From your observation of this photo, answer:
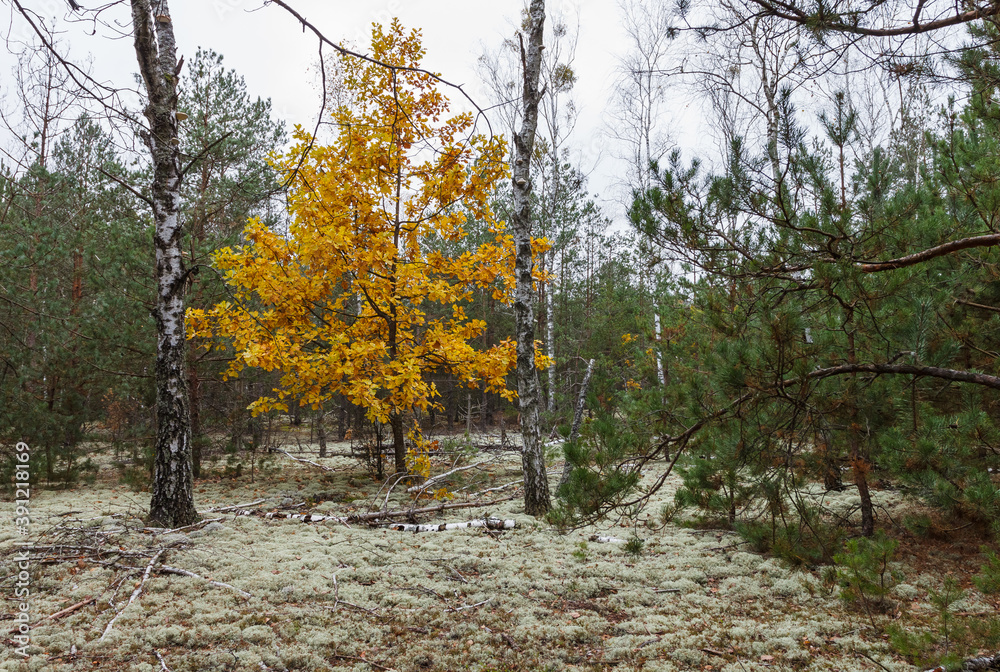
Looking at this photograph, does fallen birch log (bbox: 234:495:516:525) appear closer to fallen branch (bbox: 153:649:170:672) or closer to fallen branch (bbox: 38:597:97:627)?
fallen branch (bbox: 38:597:97:627)

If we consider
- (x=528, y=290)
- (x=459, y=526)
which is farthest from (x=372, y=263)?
(x=459, y=526)

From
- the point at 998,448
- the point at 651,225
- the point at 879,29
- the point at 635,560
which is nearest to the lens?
the point at 879,29

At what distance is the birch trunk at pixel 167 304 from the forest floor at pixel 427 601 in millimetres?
416

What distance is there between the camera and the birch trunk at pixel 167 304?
5117 mm

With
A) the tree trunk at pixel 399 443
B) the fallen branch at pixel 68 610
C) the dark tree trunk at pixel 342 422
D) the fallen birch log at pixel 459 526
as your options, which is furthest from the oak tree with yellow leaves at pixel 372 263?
the dark tree trunk at pixel 342 422

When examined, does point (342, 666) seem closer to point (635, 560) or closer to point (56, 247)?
point (635, 560)

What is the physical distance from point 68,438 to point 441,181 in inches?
266

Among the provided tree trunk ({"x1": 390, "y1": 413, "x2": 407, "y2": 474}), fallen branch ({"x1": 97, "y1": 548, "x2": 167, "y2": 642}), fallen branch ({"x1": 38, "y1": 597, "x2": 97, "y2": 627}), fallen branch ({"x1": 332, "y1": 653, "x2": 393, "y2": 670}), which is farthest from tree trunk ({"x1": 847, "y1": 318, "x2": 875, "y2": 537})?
tree trunk ({"x1": 390, "y1": 413, "x2": 407, "y2": 474})

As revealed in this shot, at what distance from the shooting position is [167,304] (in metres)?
5.20

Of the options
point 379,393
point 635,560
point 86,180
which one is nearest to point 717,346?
point 635,560

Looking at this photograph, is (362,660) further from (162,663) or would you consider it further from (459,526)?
(459,526)

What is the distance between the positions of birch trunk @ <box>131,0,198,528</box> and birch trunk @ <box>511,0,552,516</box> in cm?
358

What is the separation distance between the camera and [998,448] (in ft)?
12.9

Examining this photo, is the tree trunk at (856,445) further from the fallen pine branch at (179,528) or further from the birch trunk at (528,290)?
the fallen pine branch at (179,528)
